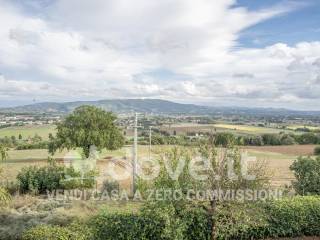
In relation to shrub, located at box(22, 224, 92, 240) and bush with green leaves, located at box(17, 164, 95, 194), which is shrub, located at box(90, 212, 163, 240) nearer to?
shrub, located at box(22, 224, 92, 240)

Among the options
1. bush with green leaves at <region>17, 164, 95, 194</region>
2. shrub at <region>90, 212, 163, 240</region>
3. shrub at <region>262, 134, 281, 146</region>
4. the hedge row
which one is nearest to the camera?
the hedge row

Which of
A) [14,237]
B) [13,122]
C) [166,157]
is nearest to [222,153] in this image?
[166,157]

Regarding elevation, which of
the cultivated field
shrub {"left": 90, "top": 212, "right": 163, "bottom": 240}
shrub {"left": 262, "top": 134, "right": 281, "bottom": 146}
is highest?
shrub {"left": 90, "top": 212, "right": 163, "bottom": 240}

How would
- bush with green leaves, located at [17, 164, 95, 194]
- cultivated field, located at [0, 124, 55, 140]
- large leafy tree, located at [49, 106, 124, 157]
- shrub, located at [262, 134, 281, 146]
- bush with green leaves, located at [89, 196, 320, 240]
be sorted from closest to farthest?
bush with green leaves, located at [89, 196, 320, 240] < bush with green leaves, located at [17, 164, 95, 194] < large leafy tree, located at [49, 106, 124, 157] < shrub, located at [262, 134, 281, 146] < cultivated field, located at [0, 124, 55, 140]

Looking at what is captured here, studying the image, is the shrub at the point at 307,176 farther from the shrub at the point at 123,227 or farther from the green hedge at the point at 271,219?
the shrub at the point at 123,227

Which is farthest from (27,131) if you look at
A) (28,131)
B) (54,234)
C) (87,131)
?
(54,234)

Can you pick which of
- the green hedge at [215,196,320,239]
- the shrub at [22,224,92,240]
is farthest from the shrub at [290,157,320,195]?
the shrub at [22,224,92,240]

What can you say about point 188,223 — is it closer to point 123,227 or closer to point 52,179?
point 123,227

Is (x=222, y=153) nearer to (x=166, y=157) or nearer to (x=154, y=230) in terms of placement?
(x=166, y=157)
